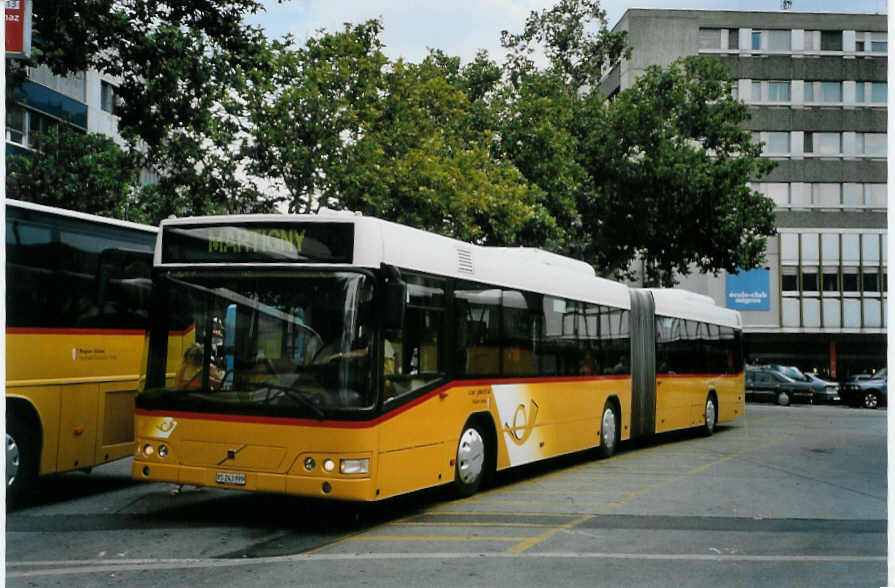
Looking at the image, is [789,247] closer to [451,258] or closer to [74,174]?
[74,174]

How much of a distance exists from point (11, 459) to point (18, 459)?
0.09 metres

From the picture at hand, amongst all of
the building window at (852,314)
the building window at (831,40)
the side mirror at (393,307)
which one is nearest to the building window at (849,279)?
the building window at (852,314)

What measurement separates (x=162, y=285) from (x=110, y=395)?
2.13 metres

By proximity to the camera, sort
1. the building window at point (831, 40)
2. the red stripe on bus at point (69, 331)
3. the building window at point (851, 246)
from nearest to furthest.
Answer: the red stripe on bus at point (69, 331)
the building window at point (831, 40)
the building window at point (851, 246)

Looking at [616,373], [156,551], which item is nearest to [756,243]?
[616,373]

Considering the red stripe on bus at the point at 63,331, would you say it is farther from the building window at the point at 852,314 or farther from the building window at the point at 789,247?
the building window at the point at 789,247

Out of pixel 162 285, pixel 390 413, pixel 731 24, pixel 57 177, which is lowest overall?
pixel 390 413

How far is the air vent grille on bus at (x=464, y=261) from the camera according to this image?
36.3 ft

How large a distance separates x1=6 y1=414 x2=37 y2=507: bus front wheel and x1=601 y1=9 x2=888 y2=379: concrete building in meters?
7.52

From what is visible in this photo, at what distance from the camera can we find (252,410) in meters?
8.93

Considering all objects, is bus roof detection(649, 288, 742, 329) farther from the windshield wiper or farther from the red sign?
the red sign

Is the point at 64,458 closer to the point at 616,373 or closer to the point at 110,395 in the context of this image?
the point at 110,395

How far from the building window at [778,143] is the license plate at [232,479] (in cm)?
2491

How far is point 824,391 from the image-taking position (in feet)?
128
